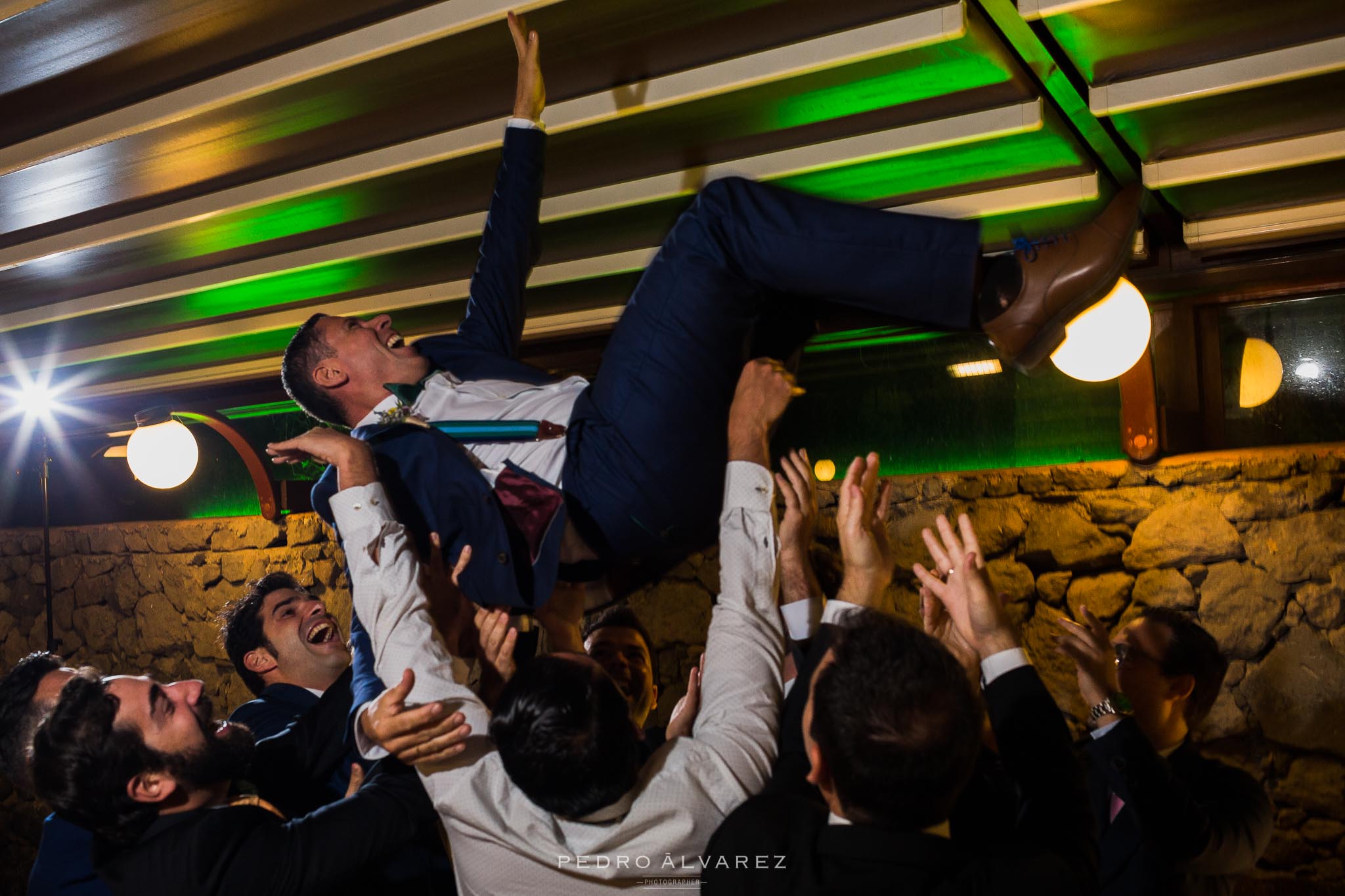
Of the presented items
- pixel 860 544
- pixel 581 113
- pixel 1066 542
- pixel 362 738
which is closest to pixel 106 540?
pixel 581 113

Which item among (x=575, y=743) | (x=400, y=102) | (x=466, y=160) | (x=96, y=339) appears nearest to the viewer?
(x=575, y=743)

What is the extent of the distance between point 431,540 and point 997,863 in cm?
130

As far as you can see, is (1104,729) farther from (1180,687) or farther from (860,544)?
(860,544)

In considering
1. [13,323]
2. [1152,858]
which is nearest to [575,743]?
[1152,858]

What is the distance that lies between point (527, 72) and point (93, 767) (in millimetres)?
1792

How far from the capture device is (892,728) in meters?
1.46

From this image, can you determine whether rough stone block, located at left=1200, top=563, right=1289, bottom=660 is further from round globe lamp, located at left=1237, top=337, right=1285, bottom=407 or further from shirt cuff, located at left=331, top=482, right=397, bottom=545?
shirt cuff, located at left=331, top=482, right=397, bottom=545

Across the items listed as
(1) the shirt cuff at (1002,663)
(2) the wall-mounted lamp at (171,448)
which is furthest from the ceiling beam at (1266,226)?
(2) the wall-mounted lamp at (171,448)

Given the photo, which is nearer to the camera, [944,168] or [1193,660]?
[1193,660]

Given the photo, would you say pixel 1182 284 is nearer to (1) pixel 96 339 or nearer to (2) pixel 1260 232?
(2) pixel 1260 232

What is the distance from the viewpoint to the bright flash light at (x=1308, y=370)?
147 inches

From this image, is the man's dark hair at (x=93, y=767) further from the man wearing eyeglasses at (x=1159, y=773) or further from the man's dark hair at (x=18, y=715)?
the man wearing eyeglasses at (x=1159, y=773)

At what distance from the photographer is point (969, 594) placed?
1820 millimetres

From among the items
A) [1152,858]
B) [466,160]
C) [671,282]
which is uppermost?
[466,160]
